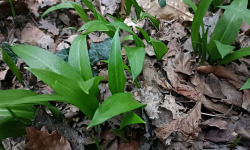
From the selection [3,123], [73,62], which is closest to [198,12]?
[73,62]

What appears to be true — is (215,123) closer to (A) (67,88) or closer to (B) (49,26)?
(A) (67,88)

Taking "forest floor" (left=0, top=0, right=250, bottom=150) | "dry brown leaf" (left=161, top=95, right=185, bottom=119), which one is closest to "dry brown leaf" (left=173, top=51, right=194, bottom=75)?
"forest floor" (left=0, top=0, right=250, bottom=150)

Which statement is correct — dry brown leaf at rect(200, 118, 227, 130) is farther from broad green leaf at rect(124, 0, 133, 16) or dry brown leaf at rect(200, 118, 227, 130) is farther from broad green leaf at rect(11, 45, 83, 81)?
broad green leaf at rect(124, 0, 133, 16)

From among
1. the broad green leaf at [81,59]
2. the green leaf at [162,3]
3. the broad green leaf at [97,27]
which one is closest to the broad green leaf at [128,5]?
the green leaf at [162,3]

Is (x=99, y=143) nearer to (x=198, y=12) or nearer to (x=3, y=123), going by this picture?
(x=3, y=123)

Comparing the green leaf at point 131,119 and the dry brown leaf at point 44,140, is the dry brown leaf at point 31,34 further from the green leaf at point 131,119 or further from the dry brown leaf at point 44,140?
the green leaf at point 131,119
